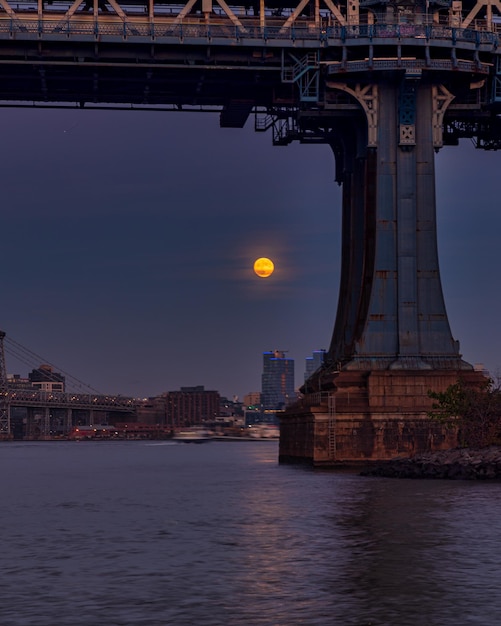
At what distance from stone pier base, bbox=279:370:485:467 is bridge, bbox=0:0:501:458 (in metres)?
0.09

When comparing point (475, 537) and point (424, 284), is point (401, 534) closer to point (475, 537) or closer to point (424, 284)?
point (475, 537)

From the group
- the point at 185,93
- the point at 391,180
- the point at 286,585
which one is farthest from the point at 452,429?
the point at 286,585

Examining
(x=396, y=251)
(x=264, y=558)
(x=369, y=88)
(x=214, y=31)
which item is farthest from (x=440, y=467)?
(x=264, y=558)

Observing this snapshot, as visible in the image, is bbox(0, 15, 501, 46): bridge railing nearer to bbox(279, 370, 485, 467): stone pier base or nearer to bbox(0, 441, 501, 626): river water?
bbox(279, 370, 485, 467): stone pier base

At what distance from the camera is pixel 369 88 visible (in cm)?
8606

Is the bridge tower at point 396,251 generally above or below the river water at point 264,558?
above

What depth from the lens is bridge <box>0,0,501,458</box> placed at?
82.7 m

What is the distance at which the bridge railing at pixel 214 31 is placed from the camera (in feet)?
278

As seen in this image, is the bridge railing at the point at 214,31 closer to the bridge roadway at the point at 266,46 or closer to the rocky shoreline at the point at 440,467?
the bridge roadway at the point at 266,46

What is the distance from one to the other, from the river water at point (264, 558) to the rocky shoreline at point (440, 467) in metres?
2.17

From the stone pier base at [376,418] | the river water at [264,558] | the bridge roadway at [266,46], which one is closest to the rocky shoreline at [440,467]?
the stone pier base at [376,418]

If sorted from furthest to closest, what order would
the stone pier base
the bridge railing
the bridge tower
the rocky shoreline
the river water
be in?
1. the bridge railing
2. the bridge tower
3. the stone pier base
4. the rocky shoreline
5. the river water

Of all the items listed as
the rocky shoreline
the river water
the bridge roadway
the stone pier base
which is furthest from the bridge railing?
the river water

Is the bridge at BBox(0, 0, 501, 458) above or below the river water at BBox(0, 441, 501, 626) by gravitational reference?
above
